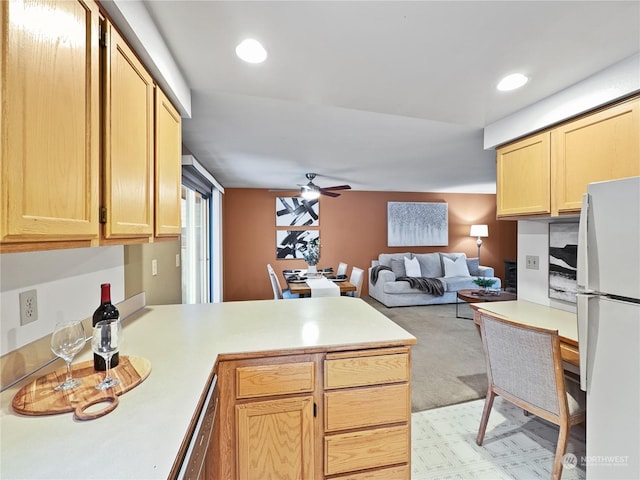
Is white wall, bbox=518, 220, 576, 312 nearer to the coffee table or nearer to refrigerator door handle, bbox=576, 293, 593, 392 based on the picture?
refrigerator door handle, bbox=576, 293, 593, 392

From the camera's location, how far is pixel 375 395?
4.58ft

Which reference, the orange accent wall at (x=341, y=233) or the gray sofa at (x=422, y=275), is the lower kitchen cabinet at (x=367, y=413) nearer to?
the gray sofa at (x=422, y=275)

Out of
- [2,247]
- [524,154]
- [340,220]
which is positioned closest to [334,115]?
[524,154]

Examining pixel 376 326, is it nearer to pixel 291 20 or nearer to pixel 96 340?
pixel 96 340

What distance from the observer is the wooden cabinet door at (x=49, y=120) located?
0.64 meters

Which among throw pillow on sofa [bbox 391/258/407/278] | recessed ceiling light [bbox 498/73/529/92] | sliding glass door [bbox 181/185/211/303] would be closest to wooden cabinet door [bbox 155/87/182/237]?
sliding glass door [bbox 181/185/211/303]

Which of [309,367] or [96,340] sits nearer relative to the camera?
[96,340]

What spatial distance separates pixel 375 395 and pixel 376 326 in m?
0.34

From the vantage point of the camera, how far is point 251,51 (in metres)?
1.47

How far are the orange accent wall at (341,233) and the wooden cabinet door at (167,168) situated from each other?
12.9 feet

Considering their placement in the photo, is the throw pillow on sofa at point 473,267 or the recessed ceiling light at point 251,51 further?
the throw pillow on sofa at point 473,267

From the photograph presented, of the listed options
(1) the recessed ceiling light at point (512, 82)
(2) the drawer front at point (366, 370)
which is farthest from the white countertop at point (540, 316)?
(1) the recessed ceiling light at point (512, 82)

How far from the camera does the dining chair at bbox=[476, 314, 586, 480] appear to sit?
61.6 inches

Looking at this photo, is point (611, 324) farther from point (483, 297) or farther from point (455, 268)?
point (455, 268)
